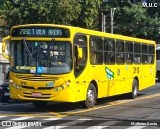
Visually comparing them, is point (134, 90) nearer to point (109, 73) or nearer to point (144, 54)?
point (144, 54)

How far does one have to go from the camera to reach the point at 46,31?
561 inches

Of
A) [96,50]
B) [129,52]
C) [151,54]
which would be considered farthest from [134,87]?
[96,50]

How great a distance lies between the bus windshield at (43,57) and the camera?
45.8ft

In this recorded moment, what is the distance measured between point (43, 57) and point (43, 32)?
85 centimetres

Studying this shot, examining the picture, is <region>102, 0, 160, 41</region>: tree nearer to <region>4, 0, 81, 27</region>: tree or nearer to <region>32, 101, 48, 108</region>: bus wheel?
<region>4, 0, 81, 27</region>: tree

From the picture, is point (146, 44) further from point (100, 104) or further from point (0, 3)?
point (0, 3)

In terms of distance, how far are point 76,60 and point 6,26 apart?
24.6 m

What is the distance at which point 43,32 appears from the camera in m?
14.3

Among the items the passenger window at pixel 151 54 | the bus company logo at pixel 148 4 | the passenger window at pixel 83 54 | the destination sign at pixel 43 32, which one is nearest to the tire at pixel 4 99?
the destination sign at pixel 43 32

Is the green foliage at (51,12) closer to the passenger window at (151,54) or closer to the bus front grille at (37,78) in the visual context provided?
the passenger window at (151,54)

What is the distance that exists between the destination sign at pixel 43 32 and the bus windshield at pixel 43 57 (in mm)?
237

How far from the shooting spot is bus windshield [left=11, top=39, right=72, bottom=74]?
14.0m

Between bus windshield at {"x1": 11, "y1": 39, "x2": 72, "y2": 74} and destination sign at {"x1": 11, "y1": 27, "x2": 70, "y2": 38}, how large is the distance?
237 millimetres

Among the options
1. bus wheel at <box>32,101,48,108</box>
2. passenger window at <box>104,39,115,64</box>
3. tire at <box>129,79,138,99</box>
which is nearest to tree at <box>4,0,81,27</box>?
tire at <box>129,79,138,99</box>
